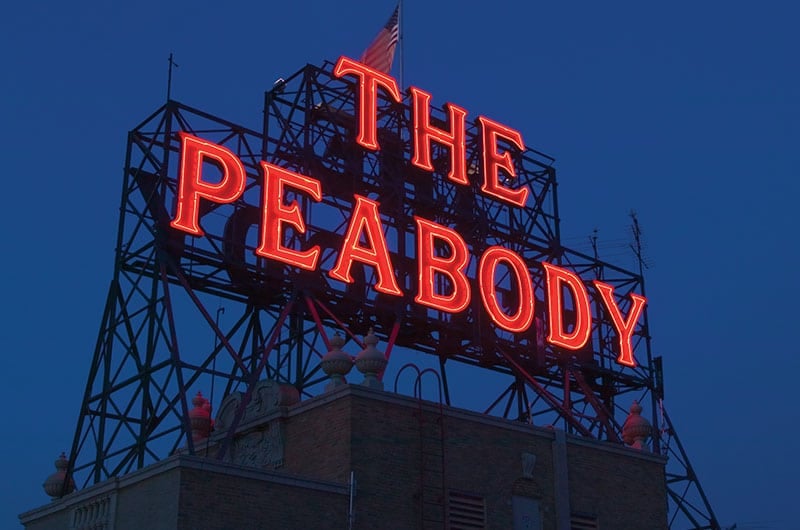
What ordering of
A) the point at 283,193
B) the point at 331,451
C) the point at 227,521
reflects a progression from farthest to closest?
the point at 283,193 < the point at 331,451 < the point at 227,521

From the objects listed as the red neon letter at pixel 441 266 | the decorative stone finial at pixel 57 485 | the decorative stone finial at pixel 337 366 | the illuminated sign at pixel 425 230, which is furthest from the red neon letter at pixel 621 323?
the decorative stone finial at pixel 57 485

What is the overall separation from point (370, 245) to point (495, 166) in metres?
8.77

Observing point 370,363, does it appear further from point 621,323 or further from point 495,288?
point 621,323

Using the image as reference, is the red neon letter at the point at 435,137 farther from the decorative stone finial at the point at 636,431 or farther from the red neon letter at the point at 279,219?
the decorative stone finial at the point at 636,431

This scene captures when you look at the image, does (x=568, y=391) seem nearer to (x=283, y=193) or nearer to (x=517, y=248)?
(x=517, y=248)

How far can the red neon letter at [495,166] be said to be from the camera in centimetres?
5075

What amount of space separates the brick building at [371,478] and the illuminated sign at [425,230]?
591 cm

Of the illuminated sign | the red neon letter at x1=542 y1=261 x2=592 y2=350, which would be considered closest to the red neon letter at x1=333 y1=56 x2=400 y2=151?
the illuminated sign

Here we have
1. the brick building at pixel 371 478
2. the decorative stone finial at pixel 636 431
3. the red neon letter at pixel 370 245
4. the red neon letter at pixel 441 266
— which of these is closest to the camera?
the brick building at pixel 371 478

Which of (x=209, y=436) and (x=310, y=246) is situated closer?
(x=209, y=436)

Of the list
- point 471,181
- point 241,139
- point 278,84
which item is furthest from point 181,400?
point 471,181

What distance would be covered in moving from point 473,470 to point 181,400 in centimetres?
804

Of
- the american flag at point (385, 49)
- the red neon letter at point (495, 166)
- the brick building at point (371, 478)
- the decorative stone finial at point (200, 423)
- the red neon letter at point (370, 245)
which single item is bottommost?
the brick building at point (371, 478)

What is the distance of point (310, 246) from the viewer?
1788 inches
